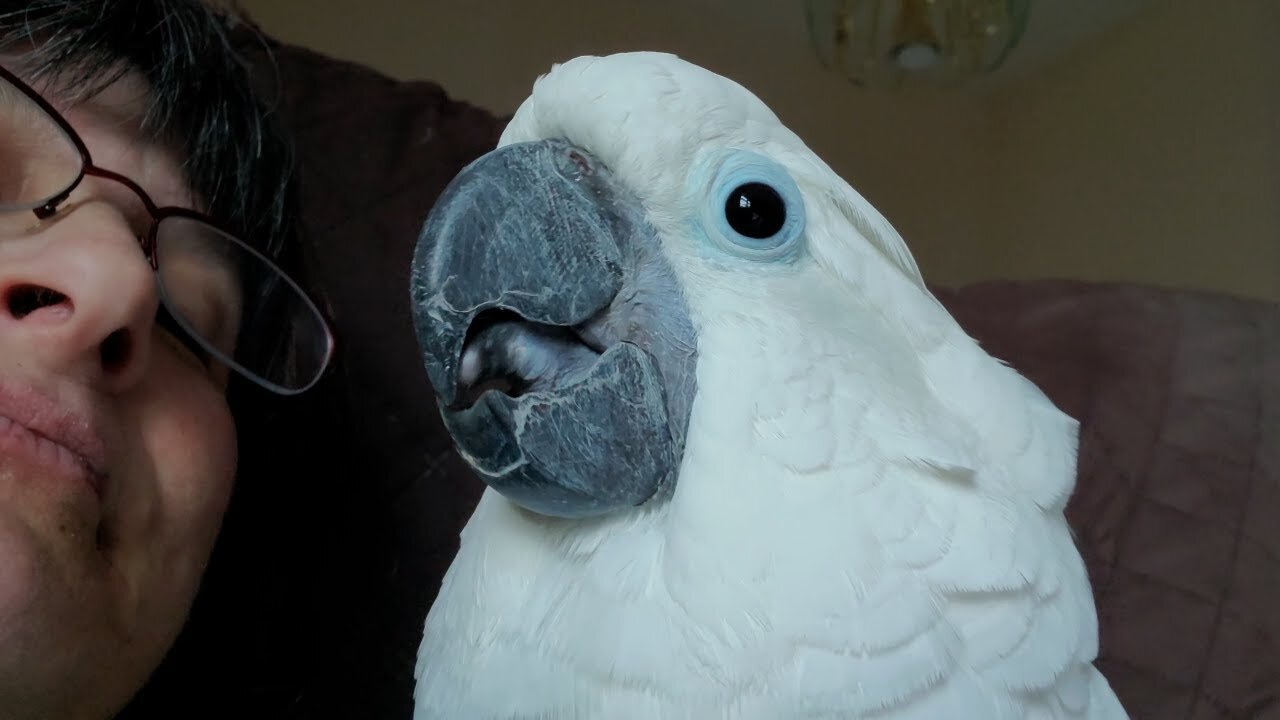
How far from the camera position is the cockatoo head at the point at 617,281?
0.53 m

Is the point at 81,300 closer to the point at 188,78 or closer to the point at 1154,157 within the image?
the point at 188,78

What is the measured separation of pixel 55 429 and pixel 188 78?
372 millimetres

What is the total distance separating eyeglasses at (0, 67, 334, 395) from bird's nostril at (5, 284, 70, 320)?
71mm

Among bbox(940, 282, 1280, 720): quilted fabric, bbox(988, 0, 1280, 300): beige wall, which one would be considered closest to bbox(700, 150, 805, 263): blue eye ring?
bbox(940, 282, 1280, 720): quilted fabric

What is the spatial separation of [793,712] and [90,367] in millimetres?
529

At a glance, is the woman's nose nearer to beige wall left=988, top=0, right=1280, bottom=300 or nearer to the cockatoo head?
Answer: the cockatoo head

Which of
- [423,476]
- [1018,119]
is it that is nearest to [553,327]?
[423,476]

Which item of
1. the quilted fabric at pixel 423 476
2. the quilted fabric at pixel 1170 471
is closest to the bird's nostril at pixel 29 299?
the quilted fabric at pixel 423 476

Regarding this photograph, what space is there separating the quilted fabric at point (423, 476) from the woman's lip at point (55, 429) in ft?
1.36

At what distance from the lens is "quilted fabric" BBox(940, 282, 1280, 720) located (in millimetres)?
1085

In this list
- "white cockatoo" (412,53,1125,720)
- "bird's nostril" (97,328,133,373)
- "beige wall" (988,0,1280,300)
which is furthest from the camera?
"beige wall" (988,0,1280,300)

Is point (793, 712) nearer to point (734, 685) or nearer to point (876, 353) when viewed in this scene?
point (734, 685)

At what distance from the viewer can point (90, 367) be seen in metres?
0.57

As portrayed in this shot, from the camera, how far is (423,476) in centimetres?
111
